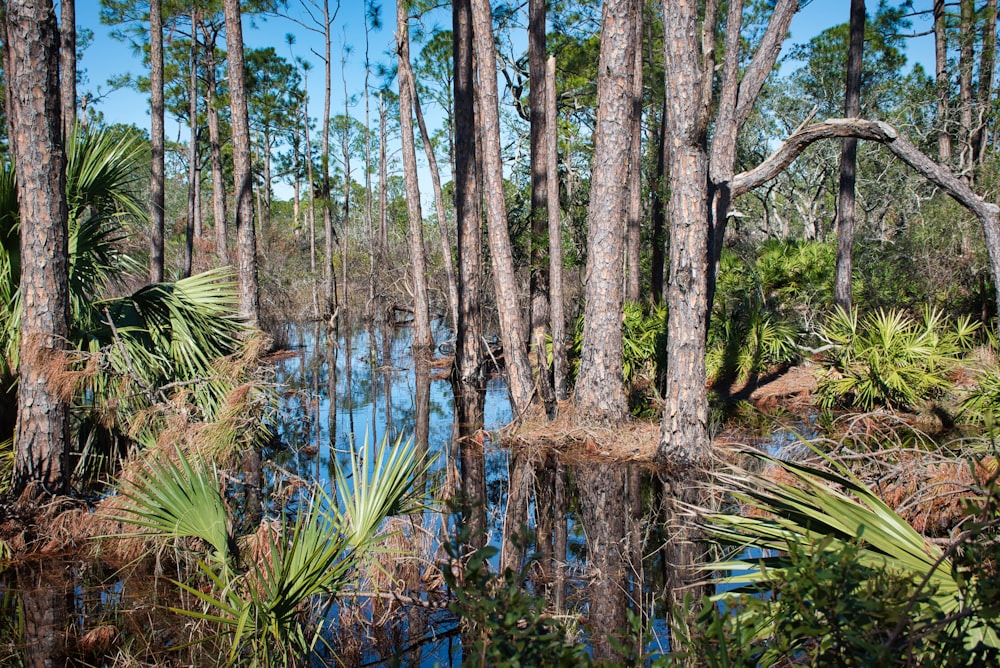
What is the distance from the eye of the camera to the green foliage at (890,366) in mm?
9773

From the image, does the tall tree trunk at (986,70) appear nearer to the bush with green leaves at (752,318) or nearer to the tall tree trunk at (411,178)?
the bush with green leaves at (752,318)

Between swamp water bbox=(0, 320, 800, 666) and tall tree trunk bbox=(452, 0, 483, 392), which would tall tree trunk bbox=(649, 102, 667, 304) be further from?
swamp water bbox=(0, 320, 800, 666)

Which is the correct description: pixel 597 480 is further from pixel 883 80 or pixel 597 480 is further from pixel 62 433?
pixel 883 80

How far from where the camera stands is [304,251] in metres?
33.2

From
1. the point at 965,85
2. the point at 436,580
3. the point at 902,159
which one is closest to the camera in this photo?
the point at 436,580

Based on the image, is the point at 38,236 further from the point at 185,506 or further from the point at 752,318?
the point at 752,318

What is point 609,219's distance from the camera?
9383mm

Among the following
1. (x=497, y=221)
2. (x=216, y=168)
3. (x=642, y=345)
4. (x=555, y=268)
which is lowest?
(x=642, y=345)

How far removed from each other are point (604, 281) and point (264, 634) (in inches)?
265

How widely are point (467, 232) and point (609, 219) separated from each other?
564cm

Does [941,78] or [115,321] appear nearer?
[115,321]

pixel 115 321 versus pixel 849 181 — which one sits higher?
pixel 849 181

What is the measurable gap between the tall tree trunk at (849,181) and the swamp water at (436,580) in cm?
788

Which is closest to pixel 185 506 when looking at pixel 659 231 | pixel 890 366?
pixel 890 366
